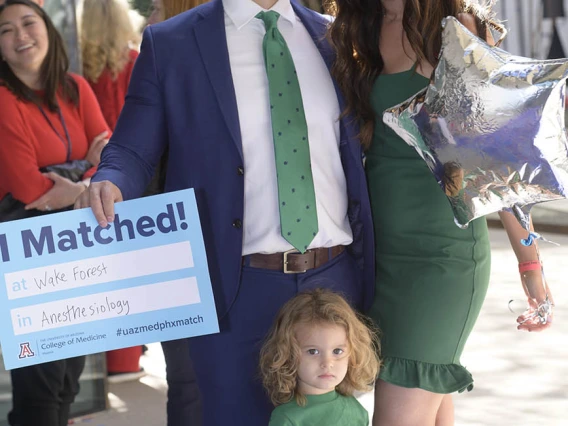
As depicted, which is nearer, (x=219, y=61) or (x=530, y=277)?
(x=219, y=61)

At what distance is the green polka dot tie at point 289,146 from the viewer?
84.6 inches

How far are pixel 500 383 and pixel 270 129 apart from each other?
2.68m

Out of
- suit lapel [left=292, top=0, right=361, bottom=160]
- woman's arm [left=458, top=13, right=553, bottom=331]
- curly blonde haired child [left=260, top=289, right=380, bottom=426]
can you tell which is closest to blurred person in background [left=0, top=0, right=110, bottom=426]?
suit lapel [left=292, top=0, right=361, bottom=160]

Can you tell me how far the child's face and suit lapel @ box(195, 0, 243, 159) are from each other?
1.41 feet

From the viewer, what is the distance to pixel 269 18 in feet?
7.28

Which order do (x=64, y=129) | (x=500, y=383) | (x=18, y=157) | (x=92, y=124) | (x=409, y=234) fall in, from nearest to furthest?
(x=409, y=234) < (x=18, y=157) < (x=64, y=129) < (x=92, y=124) < (x=500, y=383)

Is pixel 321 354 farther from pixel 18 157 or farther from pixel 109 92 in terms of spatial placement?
pixel 109 92

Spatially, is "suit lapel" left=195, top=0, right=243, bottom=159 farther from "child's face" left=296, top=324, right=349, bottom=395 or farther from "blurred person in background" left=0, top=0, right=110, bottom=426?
"blurred person in background" left=0, top=0, right=110, bottom=426

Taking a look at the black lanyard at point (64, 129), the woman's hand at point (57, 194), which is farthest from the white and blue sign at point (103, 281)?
the black lanyard at point (64, 129)

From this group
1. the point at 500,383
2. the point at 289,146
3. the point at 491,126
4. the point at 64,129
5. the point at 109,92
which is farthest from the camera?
the point at 500,383

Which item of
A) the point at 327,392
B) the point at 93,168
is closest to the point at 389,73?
the point at 327,392

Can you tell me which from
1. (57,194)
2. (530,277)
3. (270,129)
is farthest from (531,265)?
(57,194)

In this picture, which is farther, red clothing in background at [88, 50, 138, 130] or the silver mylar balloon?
red clothing in background at [88, 50, 138, 130]

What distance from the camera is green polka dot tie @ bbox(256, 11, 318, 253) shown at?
2.15 metres
